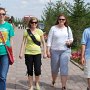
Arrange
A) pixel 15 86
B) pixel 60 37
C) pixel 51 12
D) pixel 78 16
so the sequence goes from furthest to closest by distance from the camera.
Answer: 1. pixel 51 12
2. pixel 78 16
3. pixel 15 86
4. pixel 60 37

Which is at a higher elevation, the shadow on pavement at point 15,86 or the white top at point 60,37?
the white top at point 60,37

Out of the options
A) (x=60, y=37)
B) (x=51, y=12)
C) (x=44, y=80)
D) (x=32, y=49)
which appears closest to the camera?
(x=32, y=49)

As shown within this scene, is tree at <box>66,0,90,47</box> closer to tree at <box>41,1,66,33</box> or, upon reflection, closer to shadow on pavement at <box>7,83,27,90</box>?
tree at <box>41,1,66,33</box>

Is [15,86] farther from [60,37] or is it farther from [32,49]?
[60,37]

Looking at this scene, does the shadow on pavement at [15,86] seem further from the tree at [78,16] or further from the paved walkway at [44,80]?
the tree at [78,16]

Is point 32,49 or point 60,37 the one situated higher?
point 60,37

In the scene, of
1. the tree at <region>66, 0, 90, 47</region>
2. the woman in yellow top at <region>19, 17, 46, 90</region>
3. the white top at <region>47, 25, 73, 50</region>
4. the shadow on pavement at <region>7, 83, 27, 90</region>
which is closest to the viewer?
the woman in yellow top at <region>19, 17, 46, 90</region>

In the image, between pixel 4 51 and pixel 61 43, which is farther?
pixel 61 43

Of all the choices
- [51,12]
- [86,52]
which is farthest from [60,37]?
[51,12]

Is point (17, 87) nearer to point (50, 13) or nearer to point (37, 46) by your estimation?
point (37, 46)

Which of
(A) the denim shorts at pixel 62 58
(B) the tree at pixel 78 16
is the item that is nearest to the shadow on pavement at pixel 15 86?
(A) the denim shorts at pixel 62 58

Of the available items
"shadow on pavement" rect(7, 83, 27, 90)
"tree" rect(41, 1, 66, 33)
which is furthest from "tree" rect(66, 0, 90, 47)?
"shadow on pavement" rect(7, 83, 27, 90)

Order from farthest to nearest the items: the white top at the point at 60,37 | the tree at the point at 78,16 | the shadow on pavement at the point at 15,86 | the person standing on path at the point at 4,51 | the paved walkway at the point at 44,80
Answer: the tree at the point at 78,16, the paved walkway at the point at 44,80, the shadow on pavement at the point at 15,86, the white top at the point at 60,37, the person standing on path at the point at 4,51

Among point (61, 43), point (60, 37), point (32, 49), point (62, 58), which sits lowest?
point (62, 58)
